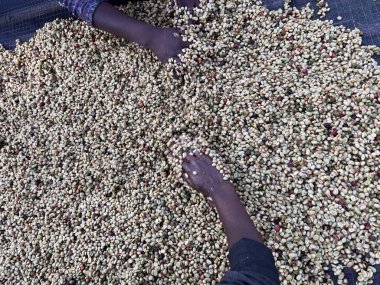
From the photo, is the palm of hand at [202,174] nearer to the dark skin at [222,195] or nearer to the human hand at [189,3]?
the dark skin at [222,195]

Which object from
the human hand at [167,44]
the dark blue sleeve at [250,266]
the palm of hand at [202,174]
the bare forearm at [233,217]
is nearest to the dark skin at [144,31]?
the human hand at [167,44]

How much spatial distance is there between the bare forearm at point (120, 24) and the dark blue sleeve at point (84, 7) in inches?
0.8

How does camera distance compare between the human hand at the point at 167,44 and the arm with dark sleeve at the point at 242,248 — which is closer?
the arm with dark sleeve at the point at 242,248

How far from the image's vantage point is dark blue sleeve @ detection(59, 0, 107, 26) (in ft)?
7.16

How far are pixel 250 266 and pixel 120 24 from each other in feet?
4.26

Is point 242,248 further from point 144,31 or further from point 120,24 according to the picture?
point 120,24

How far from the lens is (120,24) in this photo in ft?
7.16

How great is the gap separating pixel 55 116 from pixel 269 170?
109 centimetres

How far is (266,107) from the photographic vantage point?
1.91 meters

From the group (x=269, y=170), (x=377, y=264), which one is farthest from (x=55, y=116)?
(x=377, y=264)

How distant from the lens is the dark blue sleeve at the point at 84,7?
7.16ft

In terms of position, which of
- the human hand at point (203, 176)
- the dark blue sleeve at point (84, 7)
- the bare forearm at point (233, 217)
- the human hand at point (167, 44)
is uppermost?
the dark blue sleeve at point (84, 7)

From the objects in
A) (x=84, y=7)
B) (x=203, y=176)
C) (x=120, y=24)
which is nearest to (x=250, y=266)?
(x=203, y=176)

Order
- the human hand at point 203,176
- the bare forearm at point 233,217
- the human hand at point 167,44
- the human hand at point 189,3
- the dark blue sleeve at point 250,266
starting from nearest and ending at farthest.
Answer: the dark blue sleeve at point 250,266 → the bare forearm at point 233,217 → the human hand at point 203,176 → the human hand at point 167,44 → the human hand at point 189,3
